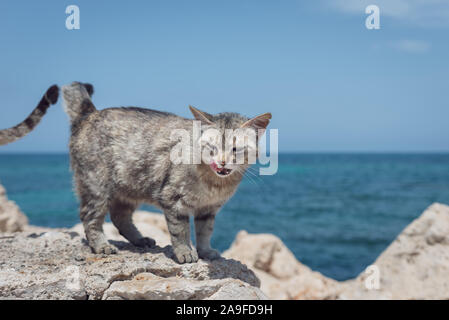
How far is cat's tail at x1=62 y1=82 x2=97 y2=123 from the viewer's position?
16.6 ft

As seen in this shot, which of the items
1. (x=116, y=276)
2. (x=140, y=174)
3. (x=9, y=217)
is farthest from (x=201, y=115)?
(x=9, y=217)

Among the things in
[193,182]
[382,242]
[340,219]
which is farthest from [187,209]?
[340,219]

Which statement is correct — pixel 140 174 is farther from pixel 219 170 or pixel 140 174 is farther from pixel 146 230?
pixel 146 230

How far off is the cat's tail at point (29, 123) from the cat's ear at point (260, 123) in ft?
8.50

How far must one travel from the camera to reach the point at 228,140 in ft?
12.6

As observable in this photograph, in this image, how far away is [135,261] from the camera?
14.0ft

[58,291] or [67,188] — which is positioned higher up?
[58,291]

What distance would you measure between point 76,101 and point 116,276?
2.23m

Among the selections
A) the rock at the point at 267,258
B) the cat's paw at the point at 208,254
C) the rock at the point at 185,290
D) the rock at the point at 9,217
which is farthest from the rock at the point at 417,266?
the rock at the point at 9,217

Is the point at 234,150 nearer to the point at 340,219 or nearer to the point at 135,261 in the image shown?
the point at 135,261

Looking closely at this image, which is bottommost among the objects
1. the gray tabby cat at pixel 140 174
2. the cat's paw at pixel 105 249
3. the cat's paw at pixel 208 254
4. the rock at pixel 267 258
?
the rock at pixel 267 258

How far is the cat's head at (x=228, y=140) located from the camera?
380 centimetres

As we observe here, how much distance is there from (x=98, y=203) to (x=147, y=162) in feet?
2.37

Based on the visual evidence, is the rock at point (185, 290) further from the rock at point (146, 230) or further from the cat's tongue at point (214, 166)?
the rock at point (146, 230)
